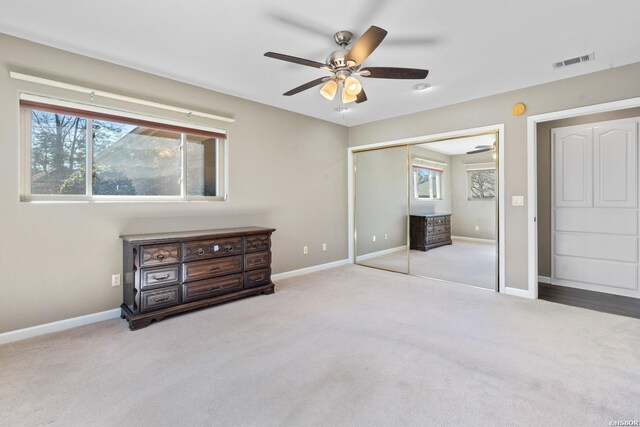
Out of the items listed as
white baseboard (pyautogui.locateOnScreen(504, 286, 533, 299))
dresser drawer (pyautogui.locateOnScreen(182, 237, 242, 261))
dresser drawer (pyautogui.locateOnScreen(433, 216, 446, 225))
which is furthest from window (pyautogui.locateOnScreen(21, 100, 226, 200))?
white baseboard (pyautogui.locateOnScreen(504, 286, 533, 299))

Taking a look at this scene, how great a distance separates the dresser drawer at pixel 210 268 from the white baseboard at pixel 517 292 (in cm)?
330

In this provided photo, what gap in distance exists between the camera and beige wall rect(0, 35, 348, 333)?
8.35 feet

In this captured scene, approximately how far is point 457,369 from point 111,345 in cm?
269

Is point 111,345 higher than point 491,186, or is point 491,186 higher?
point 491,186

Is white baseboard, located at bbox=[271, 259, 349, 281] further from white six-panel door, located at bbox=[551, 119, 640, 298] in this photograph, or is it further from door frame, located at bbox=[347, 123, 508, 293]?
white six-panel door, located at bbox=[551, 119, 640, 298]

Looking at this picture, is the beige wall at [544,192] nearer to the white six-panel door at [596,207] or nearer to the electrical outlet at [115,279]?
the white six-panel door at [596,207]

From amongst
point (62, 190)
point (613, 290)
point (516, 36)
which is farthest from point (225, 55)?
point (613, 290)

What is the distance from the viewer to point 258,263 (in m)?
3.72

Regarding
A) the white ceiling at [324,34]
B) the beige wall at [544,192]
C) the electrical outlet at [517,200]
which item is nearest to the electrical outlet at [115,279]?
the white ceiling at [324,34]

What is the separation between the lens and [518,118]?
12.0ft

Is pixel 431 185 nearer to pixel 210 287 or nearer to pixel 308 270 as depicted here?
pixel 308 270

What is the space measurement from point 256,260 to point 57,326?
192 cm

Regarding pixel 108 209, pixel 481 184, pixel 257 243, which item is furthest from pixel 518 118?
pixel 108 209

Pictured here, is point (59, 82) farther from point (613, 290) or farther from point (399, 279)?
point (613, 290)
